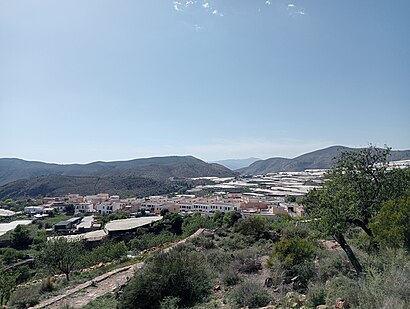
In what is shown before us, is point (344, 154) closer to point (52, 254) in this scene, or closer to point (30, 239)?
point (52, 254)

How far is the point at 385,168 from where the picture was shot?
1378 centimetres

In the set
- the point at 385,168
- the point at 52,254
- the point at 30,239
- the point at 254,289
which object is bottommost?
the point at 30,239

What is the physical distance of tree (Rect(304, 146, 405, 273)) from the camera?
34.1 feet

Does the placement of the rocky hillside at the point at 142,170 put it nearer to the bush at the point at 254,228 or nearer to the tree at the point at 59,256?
the tree at the point at 59,256

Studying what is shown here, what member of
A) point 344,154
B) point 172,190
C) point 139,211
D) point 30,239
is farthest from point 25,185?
point 344,154

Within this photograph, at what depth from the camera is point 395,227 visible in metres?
8.20

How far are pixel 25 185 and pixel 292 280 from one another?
126 m

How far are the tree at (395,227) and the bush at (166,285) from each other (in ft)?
15.9

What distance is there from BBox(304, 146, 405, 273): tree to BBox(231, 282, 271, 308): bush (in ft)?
9.92

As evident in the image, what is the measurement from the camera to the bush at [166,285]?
8602 millimetres

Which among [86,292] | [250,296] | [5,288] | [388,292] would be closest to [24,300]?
[86,292]

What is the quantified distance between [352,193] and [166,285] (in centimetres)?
714

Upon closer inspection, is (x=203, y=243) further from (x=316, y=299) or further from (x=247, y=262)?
(x=316, y=299)

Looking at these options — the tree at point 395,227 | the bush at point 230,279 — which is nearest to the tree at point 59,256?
the bush at point 230,279
